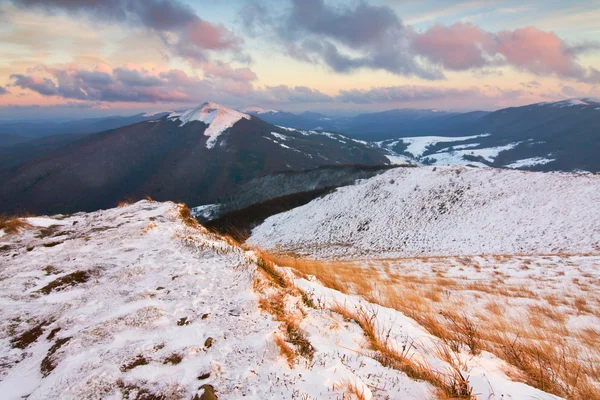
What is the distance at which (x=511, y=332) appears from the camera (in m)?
4.67

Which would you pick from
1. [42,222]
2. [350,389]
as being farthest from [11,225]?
[350,389]

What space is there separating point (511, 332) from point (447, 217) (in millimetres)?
25970

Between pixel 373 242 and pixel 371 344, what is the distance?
2367 centimetres

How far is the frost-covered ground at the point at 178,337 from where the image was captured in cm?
246

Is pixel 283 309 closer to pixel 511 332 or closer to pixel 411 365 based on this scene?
pixel 411 365

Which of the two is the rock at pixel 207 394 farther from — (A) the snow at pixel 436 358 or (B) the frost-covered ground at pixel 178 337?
(A) the snow at pixel 436 358

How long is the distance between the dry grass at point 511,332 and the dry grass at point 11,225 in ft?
28.4

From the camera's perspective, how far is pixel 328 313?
388 cm

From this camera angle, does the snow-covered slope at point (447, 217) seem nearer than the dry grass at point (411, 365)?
No

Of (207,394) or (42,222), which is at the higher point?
(207,394)

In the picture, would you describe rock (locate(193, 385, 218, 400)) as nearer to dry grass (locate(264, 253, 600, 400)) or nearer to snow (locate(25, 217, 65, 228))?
dry grass (locate(264, 253, 600, 400))

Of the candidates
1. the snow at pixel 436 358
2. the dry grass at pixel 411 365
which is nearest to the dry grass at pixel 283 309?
the snow at pixel 436 358

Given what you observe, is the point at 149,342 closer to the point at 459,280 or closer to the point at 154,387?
the point at 154,387

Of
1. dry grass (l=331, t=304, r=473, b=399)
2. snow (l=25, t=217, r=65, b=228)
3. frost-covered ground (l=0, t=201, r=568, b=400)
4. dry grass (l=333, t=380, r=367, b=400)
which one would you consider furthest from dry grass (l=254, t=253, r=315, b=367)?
snow (l=25, t=217, r=65, b=228)
